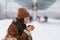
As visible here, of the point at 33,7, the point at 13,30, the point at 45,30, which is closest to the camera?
the point at 13,30

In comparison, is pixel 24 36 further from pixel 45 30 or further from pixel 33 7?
pixel 33 7

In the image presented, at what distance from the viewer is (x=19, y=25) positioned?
31.2 inches

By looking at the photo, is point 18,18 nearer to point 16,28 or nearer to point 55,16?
point 16,28

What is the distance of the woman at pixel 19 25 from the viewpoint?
2.55ft

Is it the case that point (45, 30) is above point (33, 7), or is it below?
below

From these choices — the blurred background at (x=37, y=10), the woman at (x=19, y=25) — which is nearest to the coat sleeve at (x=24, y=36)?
the woman at (x=19, y=25)

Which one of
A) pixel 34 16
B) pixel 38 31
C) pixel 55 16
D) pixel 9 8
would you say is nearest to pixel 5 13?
pixel 9 8

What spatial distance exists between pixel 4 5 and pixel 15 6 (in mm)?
113

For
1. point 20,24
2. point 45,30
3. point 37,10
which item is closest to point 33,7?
point 37,10

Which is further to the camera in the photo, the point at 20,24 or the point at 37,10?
the point at 37,10

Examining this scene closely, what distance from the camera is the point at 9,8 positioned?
1614 millimetres

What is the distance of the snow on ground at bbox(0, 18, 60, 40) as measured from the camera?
1.34m

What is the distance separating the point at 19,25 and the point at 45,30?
27.3 inches

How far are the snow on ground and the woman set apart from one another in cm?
48
